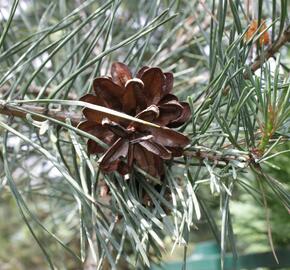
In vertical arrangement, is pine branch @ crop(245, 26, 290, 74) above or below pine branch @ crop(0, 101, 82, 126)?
above

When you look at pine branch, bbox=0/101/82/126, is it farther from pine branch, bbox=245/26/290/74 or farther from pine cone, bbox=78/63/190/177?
pine branch, bbox=245/26/290/74

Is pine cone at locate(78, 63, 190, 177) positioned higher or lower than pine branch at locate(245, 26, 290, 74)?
lower

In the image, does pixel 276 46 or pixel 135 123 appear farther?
pixel 276 46

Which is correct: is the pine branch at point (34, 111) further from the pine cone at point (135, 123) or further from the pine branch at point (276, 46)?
the pine branch at point (276, 46)

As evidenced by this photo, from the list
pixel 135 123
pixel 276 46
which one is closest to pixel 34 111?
pixel 135 123

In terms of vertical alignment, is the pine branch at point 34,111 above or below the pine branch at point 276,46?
below

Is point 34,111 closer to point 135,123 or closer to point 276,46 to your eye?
point 135,123

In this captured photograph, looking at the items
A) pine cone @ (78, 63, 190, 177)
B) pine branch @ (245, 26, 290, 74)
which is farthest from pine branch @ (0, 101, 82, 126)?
pine branch @ (245, 26, 290, 74)

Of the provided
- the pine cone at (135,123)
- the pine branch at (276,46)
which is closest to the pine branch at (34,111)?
the pine cone at (135,123)
